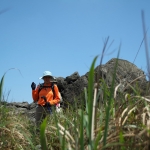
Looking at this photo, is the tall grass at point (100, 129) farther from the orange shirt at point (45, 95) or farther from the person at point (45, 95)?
the orange shirt at point (45, 95)

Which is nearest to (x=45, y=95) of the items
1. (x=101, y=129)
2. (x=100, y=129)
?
(x=101, y=129)

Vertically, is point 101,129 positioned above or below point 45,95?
below

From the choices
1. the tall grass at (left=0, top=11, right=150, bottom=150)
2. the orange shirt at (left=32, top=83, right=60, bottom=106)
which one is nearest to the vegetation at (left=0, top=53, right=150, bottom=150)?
the tall grass at (left=0, top=11, right=150, bottom=150)

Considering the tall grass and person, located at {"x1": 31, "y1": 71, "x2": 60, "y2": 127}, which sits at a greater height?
person, located at {"x1": 31, "y1": 71, "x2": 60, "y2": 127}

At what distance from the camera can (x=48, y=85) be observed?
781cm

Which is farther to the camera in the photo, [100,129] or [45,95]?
[45,95]

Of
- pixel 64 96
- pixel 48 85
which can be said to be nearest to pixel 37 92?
pixel 48 85

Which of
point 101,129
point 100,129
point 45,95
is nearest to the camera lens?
point 100,129

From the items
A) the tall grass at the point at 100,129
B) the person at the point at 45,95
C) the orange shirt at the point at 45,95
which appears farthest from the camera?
the orange shirt at the point at 45,95

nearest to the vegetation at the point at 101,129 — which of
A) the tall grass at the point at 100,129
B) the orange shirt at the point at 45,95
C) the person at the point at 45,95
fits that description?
the tall grass at the point at 100,129

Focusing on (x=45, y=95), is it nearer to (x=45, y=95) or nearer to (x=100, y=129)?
(x=45, y=95)

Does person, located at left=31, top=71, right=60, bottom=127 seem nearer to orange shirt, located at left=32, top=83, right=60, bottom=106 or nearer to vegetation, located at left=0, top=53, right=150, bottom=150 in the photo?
orange shirt, located at left=32, top=83, right=60, bottom=106

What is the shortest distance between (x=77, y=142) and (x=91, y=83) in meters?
0.47

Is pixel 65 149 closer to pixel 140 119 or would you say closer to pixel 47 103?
pixel 140 119
